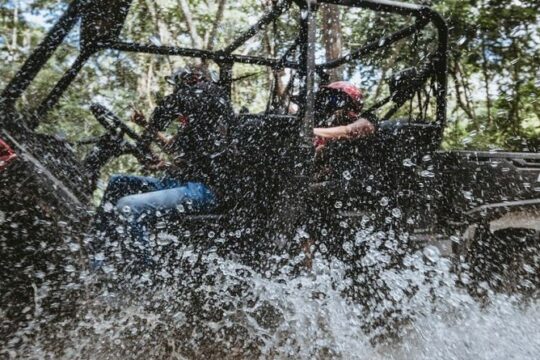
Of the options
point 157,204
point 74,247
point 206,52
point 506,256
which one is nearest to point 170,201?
point 157,204

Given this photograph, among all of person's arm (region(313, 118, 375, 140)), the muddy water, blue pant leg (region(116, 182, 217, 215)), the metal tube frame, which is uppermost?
the metal tube frame

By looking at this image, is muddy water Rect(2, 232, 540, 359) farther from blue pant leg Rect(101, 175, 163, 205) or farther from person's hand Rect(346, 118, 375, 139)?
blue pant leg Rect(101, 175, 163, 205)

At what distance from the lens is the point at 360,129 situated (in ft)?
9.29

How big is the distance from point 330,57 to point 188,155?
463cm

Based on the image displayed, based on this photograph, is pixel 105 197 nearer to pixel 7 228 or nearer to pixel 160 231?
pixel 160 231

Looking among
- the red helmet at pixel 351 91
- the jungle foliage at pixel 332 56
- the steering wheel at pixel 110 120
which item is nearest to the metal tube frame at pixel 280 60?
the steering wheel at pixel 110 120

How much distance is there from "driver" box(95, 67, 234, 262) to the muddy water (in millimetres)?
331

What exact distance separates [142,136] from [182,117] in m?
0.28

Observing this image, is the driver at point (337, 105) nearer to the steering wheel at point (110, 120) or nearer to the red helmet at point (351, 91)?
the red helmet at point (351, 91)

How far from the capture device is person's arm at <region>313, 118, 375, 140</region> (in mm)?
2756

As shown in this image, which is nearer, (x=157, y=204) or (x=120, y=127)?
(x=157, y=204)

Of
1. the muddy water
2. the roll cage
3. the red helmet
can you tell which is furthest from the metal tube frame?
the muddy water

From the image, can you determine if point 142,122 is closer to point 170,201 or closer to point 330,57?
point 170,201

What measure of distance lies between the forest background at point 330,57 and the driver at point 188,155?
3288mm
